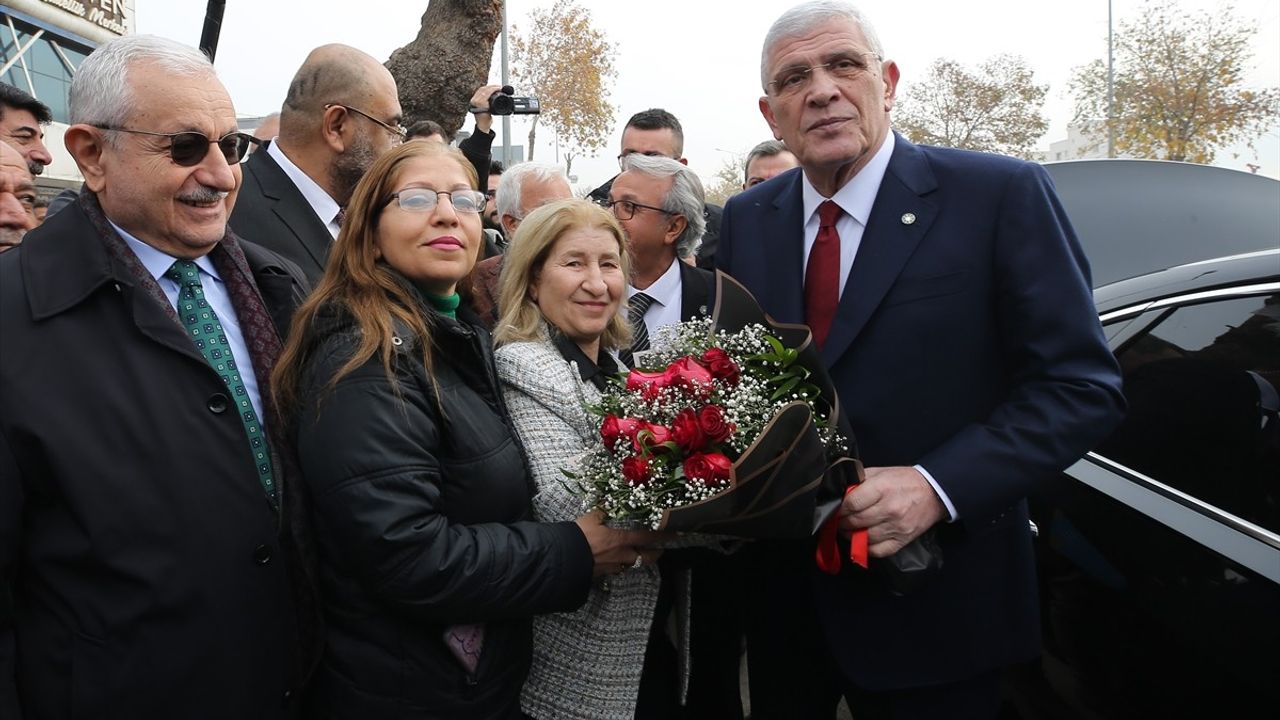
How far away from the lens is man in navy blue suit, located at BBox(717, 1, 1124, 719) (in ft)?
5.99

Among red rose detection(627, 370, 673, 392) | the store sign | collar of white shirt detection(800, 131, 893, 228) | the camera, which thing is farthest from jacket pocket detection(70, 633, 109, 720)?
the store sign

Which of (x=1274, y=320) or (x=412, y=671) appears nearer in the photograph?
(x=412, y=671)

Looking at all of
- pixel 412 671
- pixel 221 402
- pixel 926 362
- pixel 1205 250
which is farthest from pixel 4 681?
pixel 1205 250

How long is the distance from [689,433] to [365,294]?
2.75ft

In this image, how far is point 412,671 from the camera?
175 centimetres

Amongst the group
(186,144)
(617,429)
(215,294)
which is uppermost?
(186,144)

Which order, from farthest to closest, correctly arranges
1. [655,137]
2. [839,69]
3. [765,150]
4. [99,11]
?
[99,11], [765,150], [655,137], [839,69]

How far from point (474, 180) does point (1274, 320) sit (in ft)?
6.64

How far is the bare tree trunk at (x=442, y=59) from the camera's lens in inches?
260

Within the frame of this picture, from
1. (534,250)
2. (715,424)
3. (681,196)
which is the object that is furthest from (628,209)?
(715,424)

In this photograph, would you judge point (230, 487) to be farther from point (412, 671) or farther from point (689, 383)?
point (689, 383)

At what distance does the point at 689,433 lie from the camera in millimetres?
1694

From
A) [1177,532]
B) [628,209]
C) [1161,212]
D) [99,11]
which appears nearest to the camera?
[1177,532]

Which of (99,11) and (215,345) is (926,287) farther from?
(99,11)
